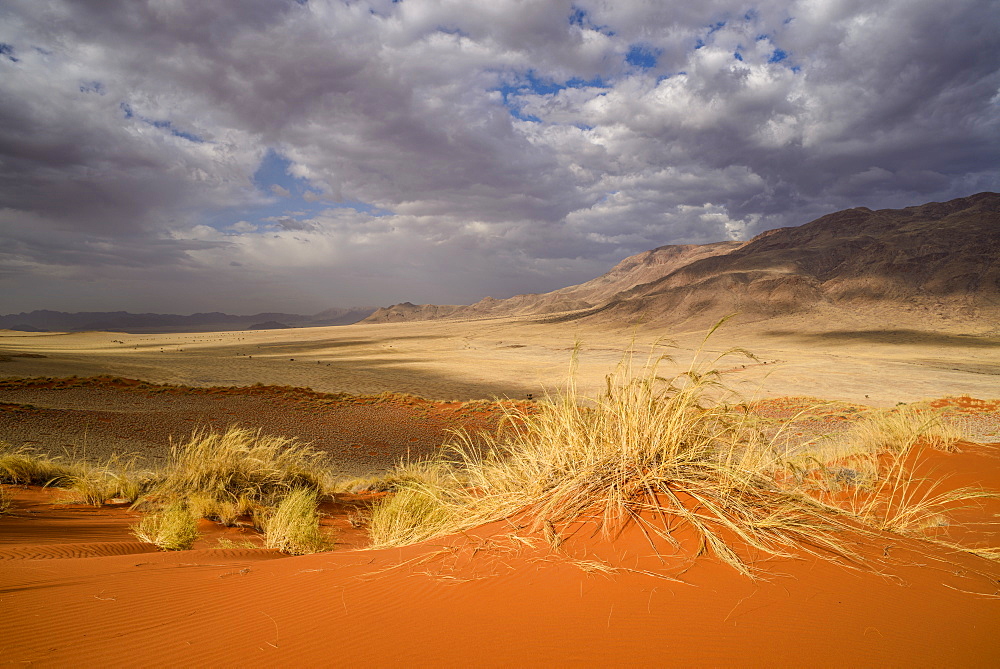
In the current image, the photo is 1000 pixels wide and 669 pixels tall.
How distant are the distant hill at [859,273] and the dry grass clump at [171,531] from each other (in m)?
66.4

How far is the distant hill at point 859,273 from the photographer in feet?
222

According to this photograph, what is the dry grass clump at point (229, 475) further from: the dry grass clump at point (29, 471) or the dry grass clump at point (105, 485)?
the dry grass clump at point (29, 471)

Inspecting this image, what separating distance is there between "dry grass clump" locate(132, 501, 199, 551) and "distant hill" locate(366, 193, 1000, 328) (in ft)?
218

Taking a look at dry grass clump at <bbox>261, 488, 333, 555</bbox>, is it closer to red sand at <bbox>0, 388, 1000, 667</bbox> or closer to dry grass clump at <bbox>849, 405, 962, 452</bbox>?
red sand at <bbox>0, 388, 1000, 667</bbox>

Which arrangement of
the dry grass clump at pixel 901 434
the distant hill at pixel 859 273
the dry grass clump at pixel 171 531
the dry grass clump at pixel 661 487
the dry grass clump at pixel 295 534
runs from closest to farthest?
the dry grass clump at pixel 661 487, the dry grass clump at pixel 171 531, the dry grass clump at pixel 295 534, the dry grass clump at pixel 901 434, the distant hill at pixel 859 273

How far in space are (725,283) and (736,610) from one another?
94.2 metres

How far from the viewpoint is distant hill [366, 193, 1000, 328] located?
222 feet

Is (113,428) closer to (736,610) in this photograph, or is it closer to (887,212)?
(736,610)

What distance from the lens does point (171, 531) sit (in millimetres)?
4762

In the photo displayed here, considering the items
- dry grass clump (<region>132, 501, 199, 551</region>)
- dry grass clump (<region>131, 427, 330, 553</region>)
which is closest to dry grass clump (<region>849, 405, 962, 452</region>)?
dry grass clump (<region>131, 427, 330, 553</region>)

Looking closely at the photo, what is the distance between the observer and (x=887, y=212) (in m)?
99.3

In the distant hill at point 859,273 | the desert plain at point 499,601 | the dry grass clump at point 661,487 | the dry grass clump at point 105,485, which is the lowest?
the dry grass clump at point 105,485

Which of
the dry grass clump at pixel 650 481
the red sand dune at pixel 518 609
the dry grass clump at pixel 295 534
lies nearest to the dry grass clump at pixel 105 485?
the dry grass clump at pixel 295 534

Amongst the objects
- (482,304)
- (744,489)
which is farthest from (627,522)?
(482,304)
